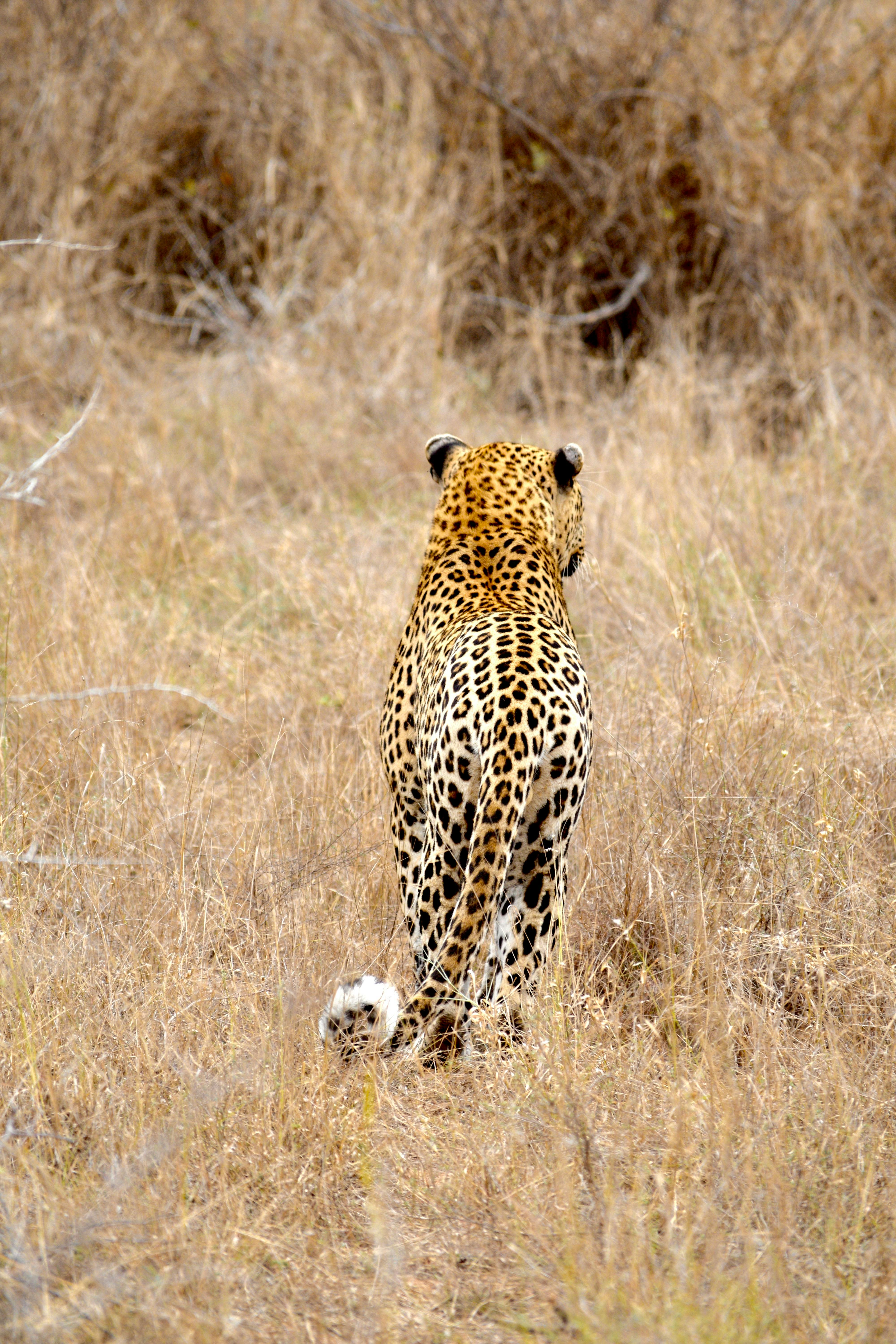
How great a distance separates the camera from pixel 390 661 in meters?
5.59

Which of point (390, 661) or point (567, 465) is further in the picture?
point (390, 661)

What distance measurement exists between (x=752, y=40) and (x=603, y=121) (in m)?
1.08

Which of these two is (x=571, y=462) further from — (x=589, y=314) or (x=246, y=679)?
(x=589, y=314)

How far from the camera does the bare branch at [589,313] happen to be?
9172mm

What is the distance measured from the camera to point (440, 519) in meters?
4.25

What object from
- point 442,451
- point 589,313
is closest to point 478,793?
point 442,451

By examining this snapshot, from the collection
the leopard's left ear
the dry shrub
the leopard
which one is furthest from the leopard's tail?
the dry shrub

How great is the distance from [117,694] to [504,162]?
5658mm

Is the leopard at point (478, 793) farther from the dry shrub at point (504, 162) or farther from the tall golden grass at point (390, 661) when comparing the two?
the dry shrub at point (504, 162)

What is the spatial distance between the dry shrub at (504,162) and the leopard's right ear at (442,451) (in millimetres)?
4442

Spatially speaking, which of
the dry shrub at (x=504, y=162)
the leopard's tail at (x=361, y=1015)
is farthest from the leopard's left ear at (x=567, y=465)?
the dry shrub at (x=504, y=162)

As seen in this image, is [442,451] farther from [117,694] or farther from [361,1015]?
[361,1015]

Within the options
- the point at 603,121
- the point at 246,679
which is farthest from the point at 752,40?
the point at 246,679

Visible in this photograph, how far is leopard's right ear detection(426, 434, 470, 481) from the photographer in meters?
4.45
